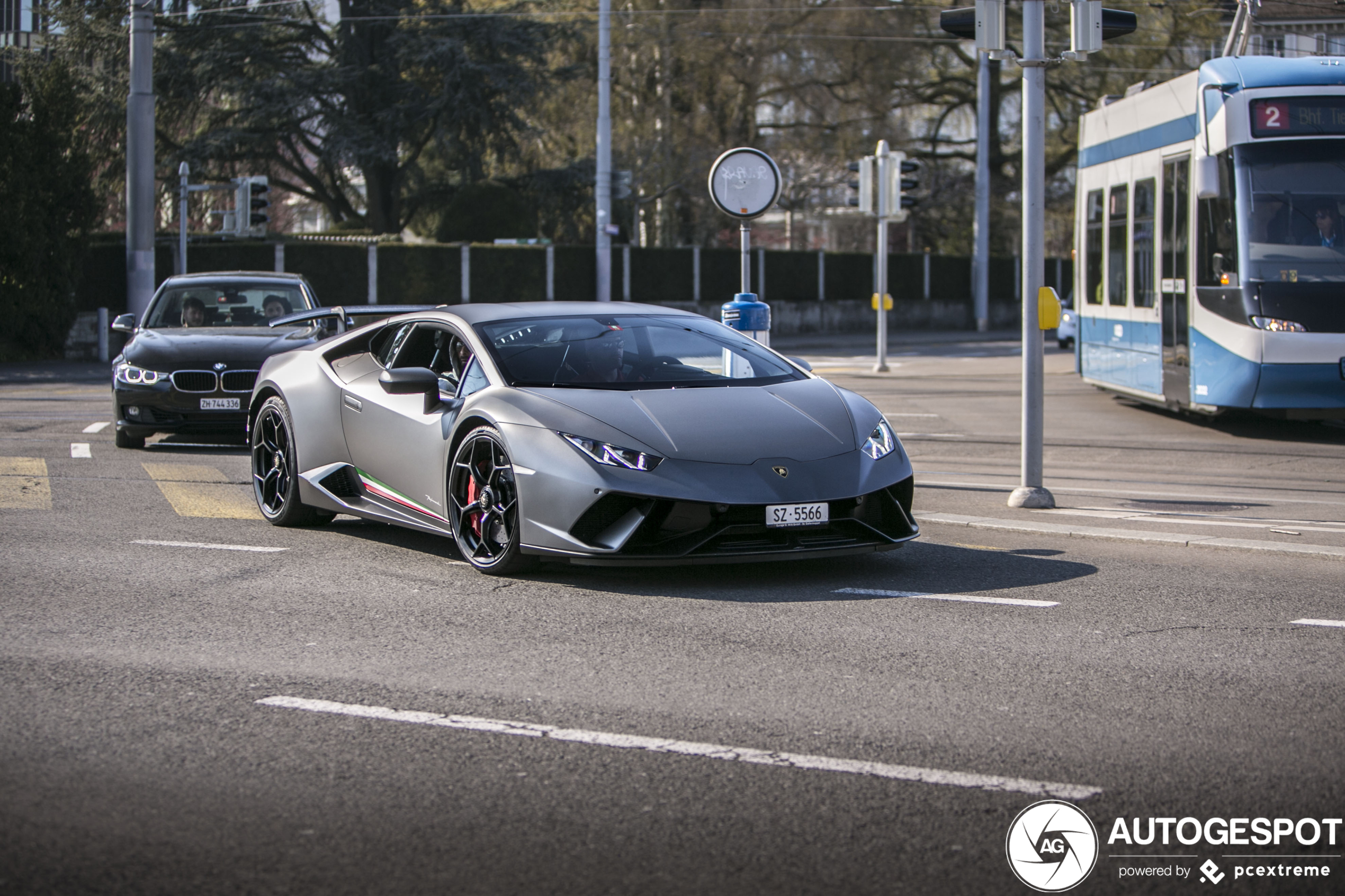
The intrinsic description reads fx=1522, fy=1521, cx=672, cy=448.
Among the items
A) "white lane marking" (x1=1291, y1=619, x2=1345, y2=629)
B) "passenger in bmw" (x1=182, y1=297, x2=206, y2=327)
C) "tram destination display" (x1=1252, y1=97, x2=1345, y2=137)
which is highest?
"tram destination display" (x1=1252, y1=97, x2=1345, y2=137)

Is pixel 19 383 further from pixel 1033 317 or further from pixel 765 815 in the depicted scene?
pixel 765 815

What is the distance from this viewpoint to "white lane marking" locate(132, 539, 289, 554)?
317 inches

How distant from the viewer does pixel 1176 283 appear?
15.0 metres

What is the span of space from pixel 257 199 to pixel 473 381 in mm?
23626

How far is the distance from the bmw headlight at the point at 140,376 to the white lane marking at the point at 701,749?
348 inches

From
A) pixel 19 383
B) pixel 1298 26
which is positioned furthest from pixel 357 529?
pixel 1298 26

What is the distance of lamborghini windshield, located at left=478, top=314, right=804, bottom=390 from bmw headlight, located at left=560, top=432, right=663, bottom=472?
0.68 m

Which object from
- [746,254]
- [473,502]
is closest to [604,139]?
[746,254]

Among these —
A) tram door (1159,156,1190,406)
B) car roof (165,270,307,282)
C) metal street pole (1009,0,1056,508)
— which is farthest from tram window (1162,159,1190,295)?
car roof (165,270,307,282)

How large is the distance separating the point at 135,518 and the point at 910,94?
42.0m

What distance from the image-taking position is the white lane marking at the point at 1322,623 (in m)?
6.09

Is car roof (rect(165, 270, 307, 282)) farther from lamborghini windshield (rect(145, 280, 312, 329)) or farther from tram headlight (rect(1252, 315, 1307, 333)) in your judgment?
tram headlight (rect(1252, 315, 1307, 333))

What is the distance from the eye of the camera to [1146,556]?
7.80 metres
